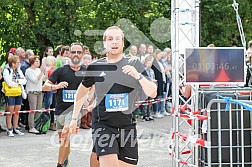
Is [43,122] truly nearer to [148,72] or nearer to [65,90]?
[148,72]

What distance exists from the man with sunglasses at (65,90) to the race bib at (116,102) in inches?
79.1

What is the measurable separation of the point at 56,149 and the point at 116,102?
515 centimetres

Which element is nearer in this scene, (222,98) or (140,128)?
(222,98)

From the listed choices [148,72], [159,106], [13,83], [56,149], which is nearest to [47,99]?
[13,83]

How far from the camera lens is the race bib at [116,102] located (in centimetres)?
622

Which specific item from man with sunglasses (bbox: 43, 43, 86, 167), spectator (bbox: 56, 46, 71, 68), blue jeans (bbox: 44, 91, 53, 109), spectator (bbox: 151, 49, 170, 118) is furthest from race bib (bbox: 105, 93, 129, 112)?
spectator (bbox: 151, 49, 170, 118)

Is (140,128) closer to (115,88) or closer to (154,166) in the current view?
(154,166)

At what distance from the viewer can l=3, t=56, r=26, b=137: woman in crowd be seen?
489 inches

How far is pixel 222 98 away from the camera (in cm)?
716

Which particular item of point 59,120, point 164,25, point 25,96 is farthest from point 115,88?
point 164,25

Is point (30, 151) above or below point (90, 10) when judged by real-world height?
below

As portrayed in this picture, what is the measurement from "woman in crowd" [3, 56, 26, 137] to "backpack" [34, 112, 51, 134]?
486mm

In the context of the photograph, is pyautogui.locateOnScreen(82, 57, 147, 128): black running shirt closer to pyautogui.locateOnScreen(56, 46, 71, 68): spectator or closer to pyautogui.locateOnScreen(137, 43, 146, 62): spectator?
pyautogui.locateOnScreen(56, 46, 71, 68): spectator

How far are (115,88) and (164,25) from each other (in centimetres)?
1705
